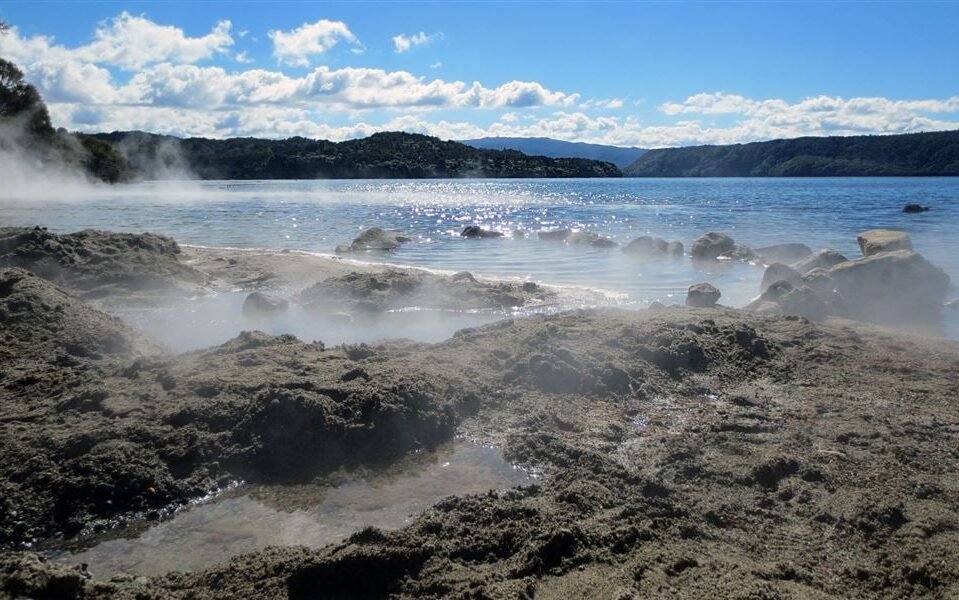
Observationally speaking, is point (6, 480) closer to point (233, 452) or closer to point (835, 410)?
point (233, 452)

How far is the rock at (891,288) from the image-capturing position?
1208 centimetres

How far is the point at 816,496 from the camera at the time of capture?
473 centimetres

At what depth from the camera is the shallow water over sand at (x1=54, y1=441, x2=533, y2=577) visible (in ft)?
13.8

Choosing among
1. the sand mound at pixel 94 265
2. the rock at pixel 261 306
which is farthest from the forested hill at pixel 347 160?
the rock at pixel 261 306

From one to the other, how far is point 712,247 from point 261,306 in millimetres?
14182

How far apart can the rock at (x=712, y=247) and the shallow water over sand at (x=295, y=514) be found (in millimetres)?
16401

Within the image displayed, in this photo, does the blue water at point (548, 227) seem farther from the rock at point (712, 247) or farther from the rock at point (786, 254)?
the rock at point (786, 254)

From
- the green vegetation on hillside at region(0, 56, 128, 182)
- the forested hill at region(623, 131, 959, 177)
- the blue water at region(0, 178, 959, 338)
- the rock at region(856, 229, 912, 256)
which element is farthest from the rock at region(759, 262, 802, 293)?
the forested hill at region(623, 131, 959, 177)

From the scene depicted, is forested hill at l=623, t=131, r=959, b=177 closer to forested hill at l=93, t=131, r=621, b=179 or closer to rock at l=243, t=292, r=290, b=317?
forested hill at l=93, t=131, r=621, b=179

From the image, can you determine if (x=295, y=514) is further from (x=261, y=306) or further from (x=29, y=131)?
(x=29, y=131)

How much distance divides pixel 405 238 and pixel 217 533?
73.6 ft

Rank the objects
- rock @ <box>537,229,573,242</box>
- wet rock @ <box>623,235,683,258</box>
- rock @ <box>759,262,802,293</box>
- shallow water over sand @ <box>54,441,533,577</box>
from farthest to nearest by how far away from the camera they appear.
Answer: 1. rock @ <box>537,229,573,242</box>
2. wet rock @ <box>623,235,683,258</box>
3. rock @ <box>759,262,802,293</box>
4. shallow water over sand @ <box>54,441,533,577</box>

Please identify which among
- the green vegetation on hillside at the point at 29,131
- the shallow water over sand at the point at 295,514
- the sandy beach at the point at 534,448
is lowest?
the shallow water over sand at the point at 295,514

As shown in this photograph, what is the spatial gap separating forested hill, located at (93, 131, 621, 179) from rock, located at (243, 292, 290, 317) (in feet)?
389
